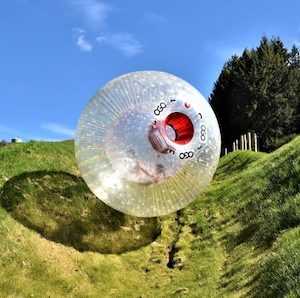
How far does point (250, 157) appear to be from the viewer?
25375 mm

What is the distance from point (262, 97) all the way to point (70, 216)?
157 feet

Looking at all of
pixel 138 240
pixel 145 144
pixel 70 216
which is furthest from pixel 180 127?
pixel 70 216

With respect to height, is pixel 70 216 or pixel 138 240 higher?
pixel 70 216

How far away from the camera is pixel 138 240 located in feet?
45.6

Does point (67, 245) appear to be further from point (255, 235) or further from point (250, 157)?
point (250, 157)

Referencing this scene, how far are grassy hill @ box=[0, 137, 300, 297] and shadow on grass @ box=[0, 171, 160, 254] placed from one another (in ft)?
0.09

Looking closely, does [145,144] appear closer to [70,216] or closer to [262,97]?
[70,216]

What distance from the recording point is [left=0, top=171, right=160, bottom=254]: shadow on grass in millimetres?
12930

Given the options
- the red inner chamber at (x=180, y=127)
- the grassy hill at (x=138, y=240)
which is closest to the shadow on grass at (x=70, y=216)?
the grassy hill at (x=138, y=240)

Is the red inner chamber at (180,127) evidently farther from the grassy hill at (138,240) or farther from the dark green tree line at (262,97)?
the dark green tree line at (262,97)

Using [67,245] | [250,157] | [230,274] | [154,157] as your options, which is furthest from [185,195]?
[250,157]

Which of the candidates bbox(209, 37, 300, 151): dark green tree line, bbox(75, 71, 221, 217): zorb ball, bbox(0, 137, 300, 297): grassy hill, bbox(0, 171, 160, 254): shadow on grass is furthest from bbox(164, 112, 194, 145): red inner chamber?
bbox(209, 37, 300, 151): dark green tree line

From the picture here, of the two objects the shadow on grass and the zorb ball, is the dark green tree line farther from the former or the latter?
the zorb ball

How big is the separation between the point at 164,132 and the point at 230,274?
3204 millimetres
